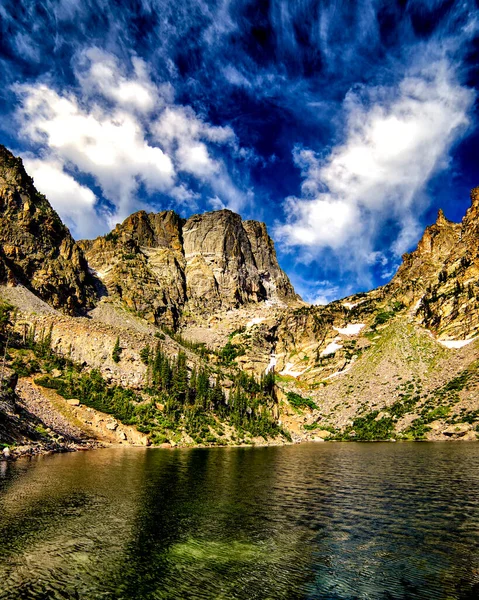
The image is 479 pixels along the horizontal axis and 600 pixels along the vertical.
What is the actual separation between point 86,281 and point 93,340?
2732 inches

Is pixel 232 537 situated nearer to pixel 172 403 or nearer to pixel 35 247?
pixel 172 403

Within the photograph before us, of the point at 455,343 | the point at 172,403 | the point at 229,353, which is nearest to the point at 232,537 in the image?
the point at 172,403

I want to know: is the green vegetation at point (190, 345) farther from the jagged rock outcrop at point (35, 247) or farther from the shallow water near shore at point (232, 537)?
the shallow water near shore at point (232, 537)

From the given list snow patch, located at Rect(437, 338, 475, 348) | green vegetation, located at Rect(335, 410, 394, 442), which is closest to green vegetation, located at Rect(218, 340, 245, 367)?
green vegetation, located at Rect(335, 410, 394, 442)

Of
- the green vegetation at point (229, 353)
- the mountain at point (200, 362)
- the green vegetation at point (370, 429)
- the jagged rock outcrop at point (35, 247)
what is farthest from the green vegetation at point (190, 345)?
the green vegetation at point (370, 429)

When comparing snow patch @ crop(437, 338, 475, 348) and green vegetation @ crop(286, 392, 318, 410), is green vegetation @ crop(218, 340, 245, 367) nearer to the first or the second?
green vegetation @ crop(286, 392, 318, 410)

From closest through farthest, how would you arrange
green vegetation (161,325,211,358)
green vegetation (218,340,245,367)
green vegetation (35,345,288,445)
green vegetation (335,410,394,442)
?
1. green vegetation (35,345,288,445)
2. green vegetation (335,410,394,442)
3. green vegetation (161,325,211,358)
4. green vegetation (218,340,245,367)

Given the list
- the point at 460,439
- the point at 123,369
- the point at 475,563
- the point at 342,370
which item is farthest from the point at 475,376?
the point at 475,563

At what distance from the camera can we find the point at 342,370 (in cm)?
18538

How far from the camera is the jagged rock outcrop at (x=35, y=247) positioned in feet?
445

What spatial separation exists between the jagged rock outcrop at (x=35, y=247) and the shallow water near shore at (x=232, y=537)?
373 ft

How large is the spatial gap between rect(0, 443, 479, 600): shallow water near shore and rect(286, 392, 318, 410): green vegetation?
117 meters

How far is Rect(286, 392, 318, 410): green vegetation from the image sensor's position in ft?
498

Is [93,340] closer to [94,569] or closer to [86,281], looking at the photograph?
[86,281]
